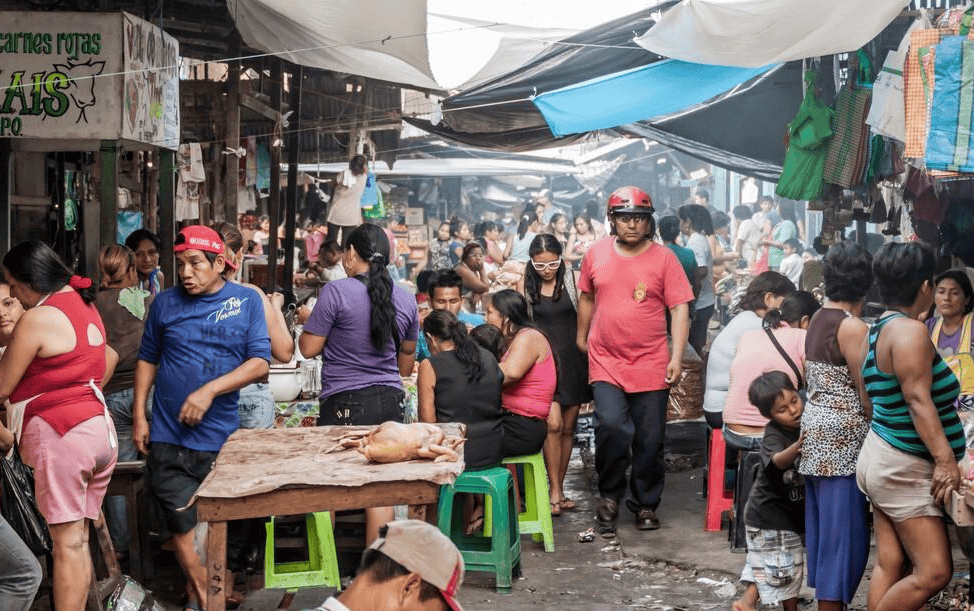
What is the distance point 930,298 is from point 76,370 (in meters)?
3.83

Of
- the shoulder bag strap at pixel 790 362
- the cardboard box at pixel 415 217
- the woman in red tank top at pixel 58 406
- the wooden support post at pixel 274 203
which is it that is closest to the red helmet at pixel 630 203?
the shoulder bag strap at pixel 790 362

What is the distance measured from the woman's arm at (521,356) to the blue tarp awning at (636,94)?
2.63 meters

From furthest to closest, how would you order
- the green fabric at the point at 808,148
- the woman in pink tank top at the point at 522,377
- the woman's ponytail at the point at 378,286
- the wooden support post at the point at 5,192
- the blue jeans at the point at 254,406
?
the green fabric at the point at 808,148, the woman in pink tank top at the point at 522,377, the wooden support post at the point at 5,192, the blue jeans at the point at 254,406, the woman's ponytail at the point at 378,286

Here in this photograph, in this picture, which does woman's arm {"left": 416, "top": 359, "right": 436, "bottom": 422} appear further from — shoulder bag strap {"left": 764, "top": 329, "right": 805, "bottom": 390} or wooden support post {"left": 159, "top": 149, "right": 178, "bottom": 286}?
wooden support post {"left": 159, "top": 149, "right": 178, "bottom": 286}

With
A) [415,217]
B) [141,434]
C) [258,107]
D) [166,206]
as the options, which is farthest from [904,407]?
[415,217]

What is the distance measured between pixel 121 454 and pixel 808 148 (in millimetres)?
5870

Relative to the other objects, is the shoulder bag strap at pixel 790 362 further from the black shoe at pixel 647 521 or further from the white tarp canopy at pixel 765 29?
the white tarp canopy at pixel 765 29

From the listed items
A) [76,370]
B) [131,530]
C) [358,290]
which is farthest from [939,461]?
[131,530]

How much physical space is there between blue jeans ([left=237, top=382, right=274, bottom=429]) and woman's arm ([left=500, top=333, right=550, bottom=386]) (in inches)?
59.4

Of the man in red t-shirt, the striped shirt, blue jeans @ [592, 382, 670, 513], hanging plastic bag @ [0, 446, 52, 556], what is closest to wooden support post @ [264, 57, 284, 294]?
the man in red t-shirt

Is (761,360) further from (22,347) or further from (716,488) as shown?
(22,347)

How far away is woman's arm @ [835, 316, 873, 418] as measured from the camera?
5.60 metres

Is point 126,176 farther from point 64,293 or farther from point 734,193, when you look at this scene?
point 734,193

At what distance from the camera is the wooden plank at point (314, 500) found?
490cm
